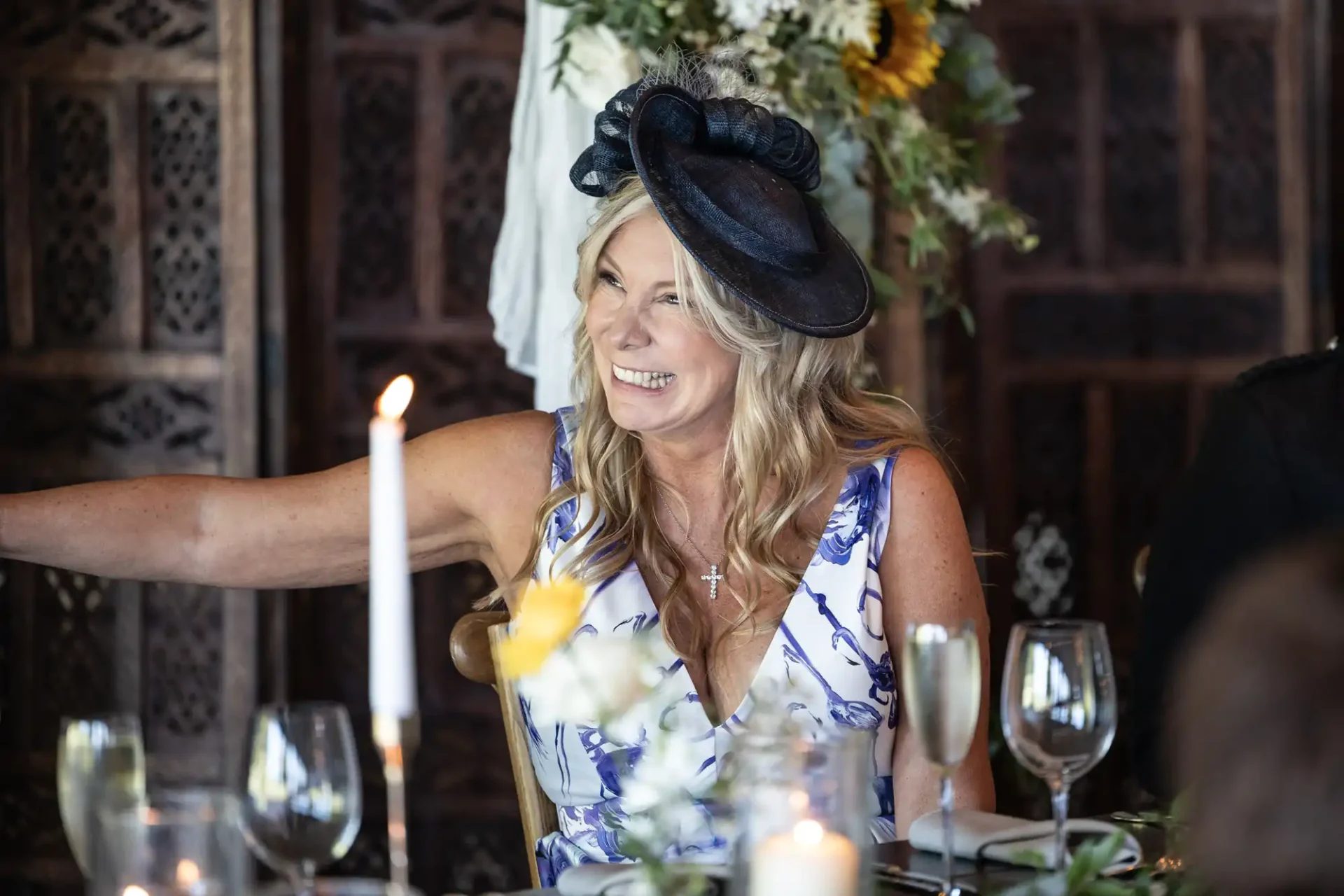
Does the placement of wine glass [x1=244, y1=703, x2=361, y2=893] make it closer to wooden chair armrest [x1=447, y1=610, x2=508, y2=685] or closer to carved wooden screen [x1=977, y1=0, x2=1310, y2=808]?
wooden chair armrest [x1=447, y1=610, x2=508, y2=685]

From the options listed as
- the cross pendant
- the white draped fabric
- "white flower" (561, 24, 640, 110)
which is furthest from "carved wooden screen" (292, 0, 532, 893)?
the cross pendant

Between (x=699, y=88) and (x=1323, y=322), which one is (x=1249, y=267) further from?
(x=699, y=88)

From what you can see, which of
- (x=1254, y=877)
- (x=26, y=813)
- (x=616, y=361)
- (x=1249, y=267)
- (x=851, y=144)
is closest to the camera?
(x=1254, y=877)

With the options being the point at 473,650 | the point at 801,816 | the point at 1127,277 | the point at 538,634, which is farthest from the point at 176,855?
the point at 1127,277

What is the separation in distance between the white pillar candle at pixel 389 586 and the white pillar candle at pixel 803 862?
0.24 meters

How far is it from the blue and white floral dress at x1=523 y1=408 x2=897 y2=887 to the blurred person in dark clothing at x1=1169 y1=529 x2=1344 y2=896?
1.22 meters

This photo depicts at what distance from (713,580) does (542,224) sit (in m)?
0.86

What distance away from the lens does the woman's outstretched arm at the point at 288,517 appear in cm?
198

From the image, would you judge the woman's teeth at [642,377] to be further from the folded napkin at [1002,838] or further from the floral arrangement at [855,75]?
the folded napkin at [1002,838]

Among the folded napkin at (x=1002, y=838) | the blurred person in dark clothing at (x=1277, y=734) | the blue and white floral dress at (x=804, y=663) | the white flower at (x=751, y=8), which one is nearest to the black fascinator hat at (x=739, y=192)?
the blue and white floral dress at (x=804, y=663)

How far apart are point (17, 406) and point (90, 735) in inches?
94.1

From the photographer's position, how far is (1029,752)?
1.35 metres

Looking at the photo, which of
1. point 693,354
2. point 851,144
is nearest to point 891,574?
point 693,354

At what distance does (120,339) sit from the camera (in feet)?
11.7
